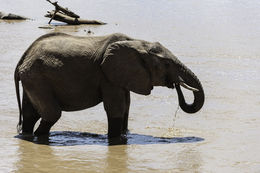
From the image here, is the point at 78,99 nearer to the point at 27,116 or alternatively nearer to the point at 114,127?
the point at 114,127

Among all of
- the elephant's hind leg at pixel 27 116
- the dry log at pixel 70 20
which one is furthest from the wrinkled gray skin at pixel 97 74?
the dry log at pixel 70 20

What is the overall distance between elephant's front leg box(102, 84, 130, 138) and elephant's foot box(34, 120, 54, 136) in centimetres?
88

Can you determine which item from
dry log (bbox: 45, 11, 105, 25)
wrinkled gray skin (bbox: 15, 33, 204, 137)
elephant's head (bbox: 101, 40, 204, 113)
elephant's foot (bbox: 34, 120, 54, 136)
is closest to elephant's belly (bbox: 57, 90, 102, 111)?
wrinkled gray skin (bbox: 15, 33, 204, 137)

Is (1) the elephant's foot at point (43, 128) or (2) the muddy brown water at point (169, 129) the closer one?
(2) the muddy brown water at point (169, 129)

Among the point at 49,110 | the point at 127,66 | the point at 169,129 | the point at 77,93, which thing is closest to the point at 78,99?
the point at 77,93

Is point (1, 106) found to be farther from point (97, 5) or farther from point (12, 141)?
point (97, 5)

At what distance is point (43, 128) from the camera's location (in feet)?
30.9

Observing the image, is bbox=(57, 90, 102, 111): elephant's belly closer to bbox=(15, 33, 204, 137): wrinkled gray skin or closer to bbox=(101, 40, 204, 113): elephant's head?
bbox=(15, 33, 204, 137): wrinkled gray skin

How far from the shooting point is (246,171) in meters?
7.80

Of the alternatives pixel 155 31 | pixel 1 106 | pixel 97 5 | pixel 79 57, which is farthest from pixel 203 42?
pixel 97 5

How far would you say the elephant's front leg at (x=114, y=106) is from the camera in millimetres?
9164

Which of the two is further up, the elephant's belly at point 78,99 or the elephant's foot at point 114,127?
the elephant's belly at point 78,99

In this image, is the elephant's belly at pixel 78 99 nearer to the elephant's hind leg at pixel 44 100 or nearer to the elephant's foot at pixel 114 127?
the elephant's hind leg at pixel 44 100

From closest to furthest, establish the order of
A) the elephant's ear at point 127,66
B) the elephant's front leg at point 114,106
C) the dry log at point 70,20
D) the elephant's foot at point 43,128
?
the elephant's ear at point 127,66, the elephant's front leg at point 114,106, the elephant's foot at point 43,128, the dry log at point 70,20
